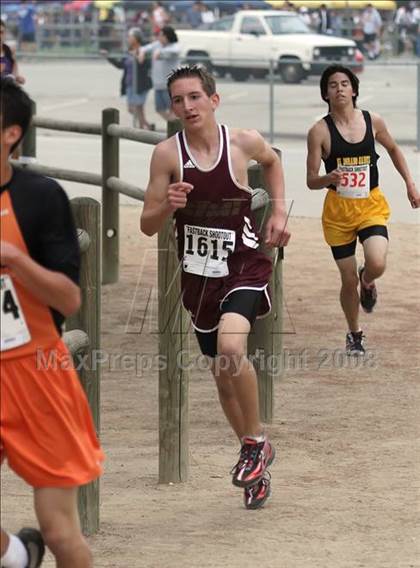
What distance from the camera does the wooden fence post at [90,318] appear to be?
5688mm

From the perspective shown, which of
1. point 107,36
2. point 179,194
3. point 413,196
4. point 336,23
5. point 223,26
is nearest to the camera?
point 179,194

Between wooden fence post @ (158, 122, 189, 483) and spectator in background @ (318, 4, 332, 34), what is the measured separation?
1260 inches

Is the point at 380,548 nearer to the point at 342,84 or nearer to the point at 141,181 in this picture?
the point at 342,84

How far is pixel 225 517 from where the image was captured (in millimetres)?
6199

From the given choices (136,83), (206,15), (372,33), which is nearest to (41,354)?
(136,83)

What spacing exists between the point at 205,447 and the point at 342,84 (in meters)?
2.76

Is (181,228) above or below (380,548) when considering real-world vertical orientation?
above

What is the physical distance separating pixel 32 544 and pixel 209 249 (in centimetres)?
200

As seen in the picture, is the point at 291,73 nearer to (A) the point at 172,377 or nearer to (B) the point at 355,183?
(B) the point at 355,183

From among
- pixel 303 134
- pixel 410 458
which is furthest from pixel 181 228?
pixel 303 134

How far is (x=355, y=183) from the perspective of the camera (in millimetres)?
9172

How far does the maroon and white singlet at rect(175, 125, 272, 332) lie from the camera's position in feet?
20.0

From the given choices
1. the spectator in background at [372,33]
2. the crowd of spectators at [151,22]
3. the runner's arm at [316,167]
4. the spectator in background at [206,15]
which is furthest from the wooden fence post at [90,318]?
the spectator in background at [206,15]

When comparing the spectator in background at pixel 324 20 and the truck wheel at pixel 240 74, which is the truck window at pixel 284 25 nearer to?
the spectator in background at pixel 324 20
